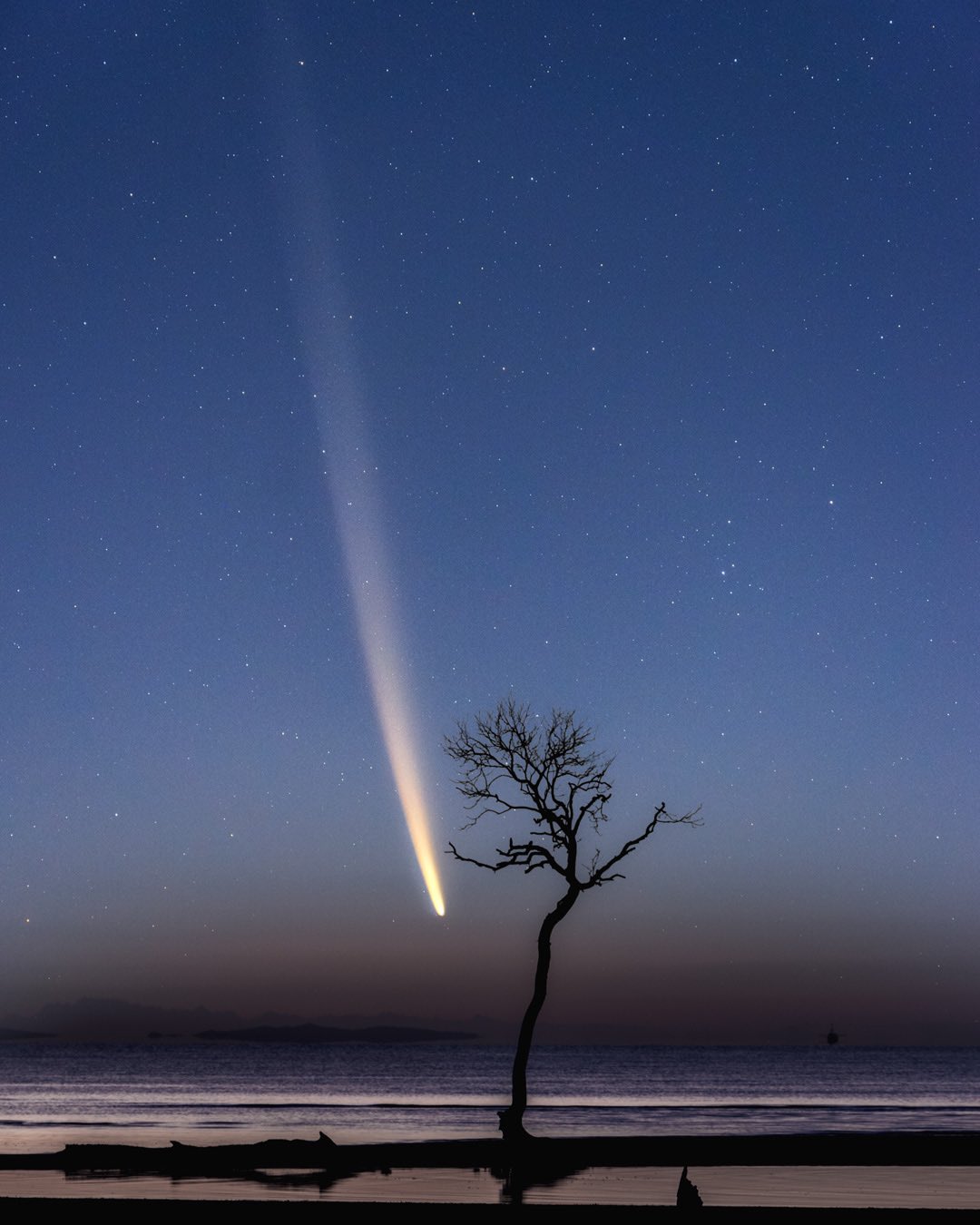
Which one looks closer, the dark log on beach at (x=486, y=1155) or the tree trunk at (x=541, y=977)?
the dark log on beach at (x=486, y=1155)

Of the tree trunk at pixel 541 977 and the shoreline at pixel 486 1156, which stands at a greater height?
the tree trunk at pixel 541 977

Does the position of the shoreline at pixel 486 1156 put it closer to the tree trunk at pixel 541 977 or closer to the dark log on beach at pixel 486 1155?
the dark log on beach at pixel 486 1155

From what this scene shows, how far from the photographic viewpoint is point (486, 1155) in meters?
30.7

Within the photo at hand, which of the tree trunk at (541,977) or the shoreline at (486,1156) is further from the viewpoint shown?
the tree trunk at (541,977)

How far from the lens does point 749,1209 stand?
15625 millimetres

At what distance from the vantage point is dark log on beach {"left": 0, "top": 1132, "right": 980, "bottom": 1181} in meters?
29.7

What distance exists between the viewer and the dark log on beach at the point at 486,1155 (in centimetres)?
2966

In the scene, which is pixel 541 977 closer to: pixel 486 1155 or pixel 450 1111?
pixel 486 1155

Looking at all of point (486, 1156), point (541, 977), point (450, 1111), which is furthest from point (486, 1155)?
point (450, 1111)

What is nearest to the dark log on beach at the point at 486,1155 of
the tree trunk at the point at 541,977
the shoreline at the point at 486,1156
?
the shoreline at the point at 486,1156

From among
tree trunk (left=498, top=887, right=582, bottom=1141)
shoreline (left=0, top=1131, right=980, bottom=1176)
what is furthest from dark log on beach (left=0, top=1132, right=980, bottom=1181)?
tree trunk (left=498, top=887, right=582, bottom=1141)

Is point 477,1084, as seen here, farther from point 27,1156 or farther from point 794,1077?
point 27,1156

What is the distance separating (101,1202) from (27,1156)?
17220 millimetres

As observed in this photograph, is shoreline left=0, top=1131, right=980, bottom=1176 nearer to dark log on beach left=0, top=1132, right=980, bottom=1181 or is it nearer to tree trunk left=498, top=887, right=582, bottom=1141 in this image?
dark log on beach left=0, top=1132, right=980, bottom=1181
